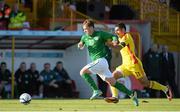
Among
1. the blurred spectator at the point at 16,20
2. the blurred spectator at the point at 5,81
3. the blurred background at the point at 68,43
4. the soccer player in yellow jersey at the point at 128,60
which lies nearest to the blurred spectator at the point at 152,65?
the blurred background at the point at 68,43

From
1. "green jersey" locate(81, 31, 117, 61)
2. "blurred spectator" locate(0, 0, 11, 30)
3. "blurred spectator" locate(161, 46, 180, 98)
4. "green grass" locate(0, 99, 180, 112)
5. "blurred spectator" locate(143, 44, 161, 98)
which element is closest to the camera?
"green grass" locate(0, 99, 180, 112)

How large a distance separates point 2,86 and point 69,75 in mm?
3497

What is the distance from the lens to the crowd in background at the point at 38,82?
26688 millimetres

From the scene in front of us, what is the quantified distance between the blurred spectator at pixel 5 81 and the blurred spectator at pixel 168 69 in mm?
6609

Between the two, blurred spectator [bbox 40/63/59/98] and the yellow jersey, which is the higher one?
the yellow jersey

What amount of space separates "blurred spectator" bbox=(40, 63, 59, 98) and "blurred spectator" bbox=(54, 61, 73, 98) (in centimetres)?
19

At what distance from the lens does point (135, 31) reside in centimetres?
2952

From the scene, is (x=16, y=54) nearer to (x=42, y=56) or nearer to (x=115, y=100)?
(x=42, y=56)

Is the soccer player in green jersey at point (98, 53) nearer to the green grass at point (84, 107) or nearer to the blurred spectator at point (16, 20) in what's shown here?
the green grass at point (84, 107)

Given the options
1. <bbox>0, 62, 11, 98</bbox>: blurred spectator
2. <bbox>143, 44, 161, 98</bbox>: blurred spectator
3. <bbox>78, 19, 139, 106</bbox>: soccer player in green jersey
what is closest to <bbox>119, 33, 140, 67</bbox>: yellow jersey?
<bbox>78, 19, 139, 106</bbox>: soccer player in green jersey

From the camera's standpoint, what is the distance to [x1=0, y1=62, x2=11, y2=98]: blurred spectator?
87.2 feet

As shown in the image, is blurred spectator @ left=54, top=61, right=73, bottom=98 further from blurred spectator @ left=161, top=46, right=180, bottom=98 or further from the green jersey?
the green jersey

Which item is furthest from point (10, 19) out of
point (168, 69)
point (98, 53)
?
point (98, 53)

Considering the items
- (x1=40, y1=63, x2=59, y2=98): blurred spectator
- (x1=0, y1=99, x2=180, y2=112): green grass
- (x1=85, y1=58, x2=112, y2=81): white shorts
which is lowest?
(x1=40, y1=63, x2=59, y2=98): blurred spectator
